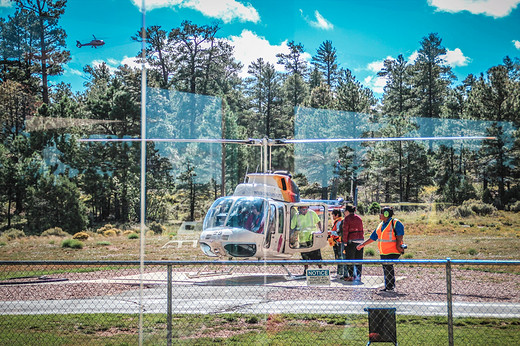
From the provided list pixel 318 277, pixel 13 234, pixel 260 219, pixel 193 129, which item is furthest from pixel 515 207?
pixel 13 234

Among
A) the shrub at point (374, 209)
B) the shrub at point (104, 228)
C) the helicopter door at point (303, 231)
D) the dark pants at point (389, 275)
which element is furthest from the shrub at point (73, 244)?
the shrub at point (374, 209)

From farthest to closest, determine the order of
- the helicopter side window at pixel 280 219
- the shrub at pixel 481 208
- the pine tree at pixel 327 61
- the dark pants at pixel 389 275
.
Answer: the pine tree at pixel 327 61, the shrub at pixel 481 208, the helicopter side window at pixel 280 219, the dark pants at pixel 389 275

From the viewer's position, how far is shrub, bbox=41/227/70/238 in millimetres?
30212

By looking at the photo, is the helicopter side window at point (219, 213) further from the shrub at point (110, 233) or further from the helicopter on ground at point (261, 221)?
the shrub at point (110, 233)

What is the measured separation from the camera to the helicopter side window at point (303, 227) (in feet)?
43.0

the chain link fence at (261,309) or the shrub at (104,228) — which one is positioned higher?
the chain link fence at (261,309)

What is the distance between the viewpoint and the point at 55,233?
30.7 metres

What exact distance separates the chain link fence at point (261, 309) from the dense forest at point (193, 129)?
667 inches

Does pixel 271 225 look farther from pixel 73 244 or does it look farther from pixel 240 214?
pixel 73 244

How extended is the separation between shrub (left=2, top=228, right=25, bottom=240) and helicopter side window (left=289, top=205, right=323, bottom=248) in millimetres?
22204

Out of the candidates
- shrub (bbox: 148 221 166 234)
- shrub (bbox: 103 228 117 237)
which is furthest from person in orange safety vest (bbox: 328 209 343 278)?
shrub (bbox: 148 221 166 234)

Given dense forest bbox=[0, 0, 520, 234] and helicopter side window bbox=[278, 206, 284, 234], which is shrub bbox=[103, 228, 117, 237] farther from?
helicopter side window bbox=[278, 206, 284, 234]

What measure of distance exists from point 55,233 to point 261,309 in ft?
82.3

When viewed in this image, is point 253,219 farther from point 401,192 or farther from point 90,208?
point 401,192
